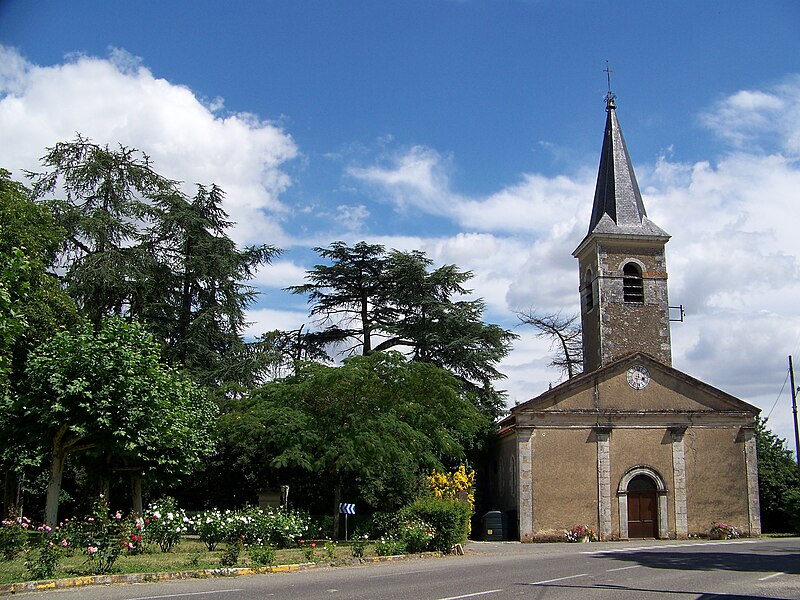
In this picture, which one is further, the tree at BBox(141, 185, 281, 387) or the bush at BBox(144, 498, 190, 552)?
→ the tree at BBox(141, 185, 281, 387)

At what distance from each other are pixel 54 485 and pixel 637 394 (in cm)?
2213

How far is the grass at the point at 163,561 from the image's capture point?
14.0 m

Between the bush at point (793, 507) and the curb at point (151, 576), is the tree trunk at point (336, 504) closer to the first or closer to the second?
the curb at point (151, 576)

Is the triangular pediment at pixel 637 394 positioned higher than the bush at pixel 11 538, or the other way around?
the triangular pediment at pixel 637 394

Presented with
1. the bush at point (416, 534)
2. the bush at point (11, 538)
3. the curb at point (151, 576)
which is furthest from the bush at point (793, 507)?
the bush at point (11, 538)

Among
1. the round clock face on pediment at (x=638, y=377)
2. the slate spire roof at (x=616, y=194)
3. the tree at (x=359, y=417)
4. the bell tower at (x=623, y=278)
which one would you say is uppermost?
the slate spire roof at (x=616, y=194)

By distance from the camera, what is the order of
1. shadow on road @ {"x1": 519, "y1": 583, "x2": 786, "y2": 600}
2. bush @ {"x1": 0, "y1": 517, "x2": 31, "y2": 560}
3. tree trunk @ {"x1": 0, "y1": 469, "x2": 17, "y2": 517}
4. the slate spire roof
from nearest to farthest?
shadow on road @ {"x1": 519, "y1": 583, "x2": 786, "y2": 600}, bush @ {"x1": 0, "y1": 517, "x2": 31, "y2": 560}, tree trunk @ {"x1": 0, "y1": 469, "x2": 17, "y2": 517}, the slate spire roof

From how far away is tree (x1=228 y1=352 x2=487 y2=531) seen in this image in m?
22.5

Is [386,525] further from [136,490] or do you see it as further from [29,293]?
[29,293]

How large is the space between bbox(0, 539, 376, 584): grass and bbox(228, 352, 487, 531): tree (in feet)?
8.80

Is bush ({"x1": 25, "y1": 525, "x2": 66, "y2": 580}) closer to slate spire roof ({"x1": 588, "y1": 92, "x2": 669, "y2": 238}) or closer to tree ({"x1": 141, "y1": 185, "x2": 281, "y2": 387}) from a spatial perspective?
tree ({"x1": 141, "y1": 185, "x2": 281, "y2": 387})

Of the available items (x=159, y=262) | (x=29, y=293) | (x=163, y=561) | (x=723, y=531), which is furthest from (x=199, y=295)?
(x=723, y=531)

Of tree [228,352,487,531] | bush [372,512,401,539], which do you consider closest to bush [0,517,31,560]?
tree [228,352,487,531]

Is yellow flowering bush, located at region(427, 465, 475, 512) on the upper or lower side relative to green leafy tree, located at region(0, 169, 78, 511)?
lower
